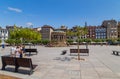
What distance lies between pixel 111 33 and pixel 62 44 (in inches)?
3212

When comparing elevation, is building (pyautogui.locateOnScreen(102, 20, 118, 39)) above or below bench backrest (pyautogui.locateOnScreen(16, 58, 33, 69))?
above

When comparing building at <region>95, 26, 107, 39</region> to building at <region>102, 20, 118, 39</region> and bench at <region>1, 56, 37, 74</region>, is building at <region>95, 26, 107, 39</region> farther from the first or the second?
bench at <region>1, 56, 37, 74</region>

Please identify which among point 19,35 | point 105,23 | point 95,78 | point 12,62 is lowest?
point 95,78

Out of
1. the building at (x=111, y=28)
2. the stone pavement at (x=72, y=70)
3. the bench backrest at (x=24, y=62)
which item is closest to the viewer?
the stone pavement at (x=72, y=70)

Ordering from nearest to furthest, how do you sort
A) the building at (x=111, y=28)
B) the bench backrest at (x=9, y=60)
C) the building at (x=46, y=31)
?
the bench backrest at (x=9, y=60), the building at (x=46, y=31), the building at (x=111, y=28)

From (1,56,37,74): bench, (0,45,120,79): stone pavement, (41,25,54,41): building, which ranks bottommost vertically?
(0,45,120,79): stone pavement

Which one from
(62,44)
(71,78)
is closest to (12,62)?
(71,78)

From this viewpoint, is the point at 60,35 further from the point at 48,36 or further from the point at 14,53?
the point at 48,36

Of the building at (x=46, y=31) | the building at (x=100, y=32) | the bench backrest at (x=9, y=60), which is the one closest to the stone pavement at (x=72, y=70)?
the bench backrest at (x=9, y=60)

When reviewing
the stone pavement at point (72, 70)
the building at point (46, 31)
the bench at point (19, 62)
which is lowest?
the stone pavement at point (72, 70)

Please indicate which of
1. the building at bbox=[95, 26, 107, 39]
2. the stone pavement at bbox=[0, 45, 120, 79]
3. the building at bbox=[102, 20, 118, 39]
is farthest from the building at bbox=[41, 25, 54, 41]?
the stone pavement at bbox=[0, 45, 120, 79]

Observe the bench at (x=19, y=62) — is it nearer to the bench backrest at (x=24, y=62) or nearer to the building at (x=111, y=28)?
the bench backrest at (x=24, y=62)

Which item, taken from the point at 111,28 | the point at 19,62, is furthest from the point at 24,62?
the point at 111,28

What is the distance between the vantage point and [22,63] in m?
8.54
